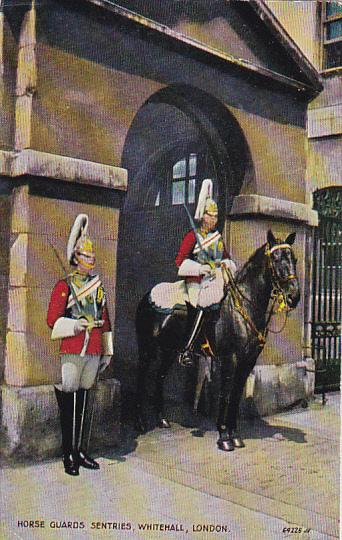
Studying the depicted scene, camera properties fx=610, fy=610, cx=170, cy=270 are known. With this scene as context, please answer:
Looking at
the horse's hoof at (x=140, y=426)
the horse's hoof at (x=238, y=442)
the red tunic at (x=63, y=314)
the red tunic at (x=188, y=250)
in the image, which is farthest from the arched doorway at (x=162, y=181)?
the horse's hoof at (x=238, y=442)

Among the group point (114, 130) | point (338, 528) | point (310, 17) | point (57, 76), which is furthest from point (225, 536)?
point (310, 17)

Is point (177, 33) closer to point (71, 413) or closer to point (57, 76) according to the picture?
point (57, 76)

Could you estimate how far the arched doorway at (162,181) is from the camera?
8.68 feet

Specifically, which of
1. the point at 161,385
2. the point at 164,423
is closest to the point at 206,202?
the point at 161,385

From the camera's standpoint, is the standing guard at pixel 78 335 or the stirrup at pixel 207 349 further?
the stirrup at pixel 207 349

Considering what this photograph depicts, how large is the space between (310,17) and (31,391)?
6.17ft

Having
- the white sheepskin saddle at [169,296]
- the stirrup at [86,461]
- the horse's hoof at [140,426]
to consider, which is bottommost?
the stirrup at [86,461]

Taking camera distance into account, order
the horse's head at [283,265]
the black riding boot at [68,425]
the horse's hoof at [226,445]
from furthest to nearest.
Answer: the horse's head at [283,265] < the horse's hoof at [226,445] < the black riding boot at [68,425]

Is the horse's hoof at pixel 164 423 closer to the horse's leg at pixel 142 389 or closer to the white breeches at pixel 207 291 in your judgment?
the horse's leg at pixel 142 389

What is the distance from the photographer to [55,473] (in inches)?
92.5

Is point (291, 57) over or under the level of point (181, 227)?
over

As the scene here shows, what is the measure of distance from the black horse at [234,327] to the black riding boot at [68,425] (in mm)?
367

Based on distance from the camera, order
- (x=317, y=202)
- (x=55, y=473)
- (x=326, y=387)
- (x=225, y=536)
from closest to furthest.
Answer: (x=225, y=536) → (x=55, y=473) → (x=326, y=387) → (x=317, y=202)

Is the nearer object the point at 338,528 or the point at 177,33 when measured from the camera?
the point at 338,528
